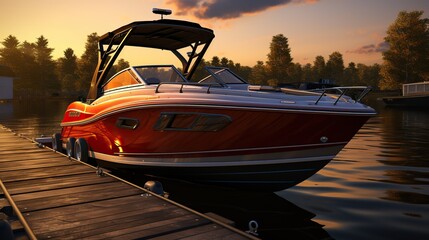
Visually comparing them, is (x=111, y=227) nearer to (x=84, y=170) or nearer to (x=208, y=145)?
(x=208, y=145)

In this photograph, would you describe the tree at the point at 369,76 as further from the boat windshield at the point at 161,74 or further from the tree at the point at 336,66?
the boat windshield at the point at 161,74

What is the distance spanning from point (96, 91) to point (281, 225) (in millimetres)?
6205

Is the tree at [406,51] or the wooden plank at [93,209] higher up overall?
the tree at [406,51]

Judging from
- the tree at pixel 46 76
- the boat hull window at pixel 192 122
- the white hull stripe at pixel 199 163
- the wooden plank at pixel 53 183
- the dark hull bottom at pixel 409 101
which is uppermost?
the tree at pixel 46 76

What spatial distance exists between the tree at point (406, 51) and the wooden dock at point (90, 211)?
2286 inches

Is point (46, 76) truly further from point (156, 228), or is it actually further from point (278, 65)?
point (156, 228)

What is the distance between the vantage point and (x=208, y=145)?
21.1 ft

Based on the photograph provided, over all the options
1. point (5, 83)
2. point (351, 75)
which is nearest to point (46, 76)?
point (5, 83)

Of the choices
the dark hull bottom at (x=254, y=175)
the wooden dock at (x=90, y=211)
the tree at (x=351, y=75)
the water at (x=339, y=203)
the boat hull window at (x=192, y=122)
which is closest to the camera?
the wooden dock at (x=90, y=211)

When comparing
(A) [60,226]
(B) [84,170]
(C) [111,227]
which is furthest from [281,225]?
(B) [84,170]

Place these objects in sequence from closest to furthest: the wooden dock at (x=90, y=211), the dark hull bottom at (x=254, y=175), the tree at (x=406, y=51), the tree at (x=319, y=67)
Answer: the wooden dock at (x=90, y=211) → the dark hull bottom at (x=254, y=175) → the tree at (x=406, y=51) → the tree at (x=319, y=67)

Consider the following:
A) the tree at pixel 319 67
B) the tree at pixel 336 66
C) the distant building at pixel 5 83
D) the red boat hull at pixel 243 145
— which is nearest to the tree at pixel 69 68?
the distant building at pixel 5 83

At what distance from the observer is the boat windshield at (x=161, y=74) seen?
803 centimetres

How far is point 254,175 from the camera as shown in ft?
20.9
